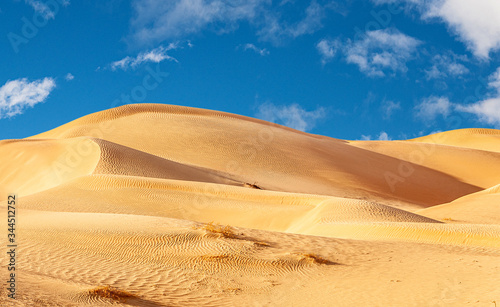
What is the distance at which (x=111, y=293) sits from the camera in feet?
24.9

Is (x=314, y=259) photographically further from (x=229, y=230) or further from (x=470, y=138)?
(x=470, y=138)

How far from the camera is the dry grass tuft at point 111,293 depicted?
743 cm

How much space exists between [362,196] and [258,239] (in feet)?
73.3

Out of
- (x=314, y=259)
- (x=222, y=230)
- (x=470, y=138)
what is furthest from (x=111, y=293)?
(x=470, y=138)

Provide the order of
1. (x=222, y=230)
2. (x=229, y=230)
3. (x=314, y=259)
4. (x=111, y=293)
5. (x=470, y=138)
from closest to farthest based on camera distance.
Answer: (x=111, y=293) → (x=314, y=259) → (x=222, y=230) → (x=229, y=230) → (x=470, y=138)

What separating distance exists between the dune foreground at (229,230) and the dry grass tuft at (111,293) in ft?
0.11

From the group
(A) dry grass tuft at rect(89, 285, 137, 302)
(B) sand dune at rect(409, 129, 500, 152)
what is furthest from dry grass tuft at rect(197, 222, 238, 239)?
(B) sand dune at rect(409, 129, 500, 152)

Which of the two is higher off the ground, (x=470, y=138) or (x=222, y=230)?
(x=470, y=138)

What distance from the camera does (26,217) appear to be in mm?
13578

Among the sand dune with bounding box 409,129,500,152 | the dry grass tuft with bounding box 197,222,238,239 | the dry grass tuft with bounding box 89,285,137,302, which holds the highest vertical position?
the sand dune with bounding box 409,129,500,152

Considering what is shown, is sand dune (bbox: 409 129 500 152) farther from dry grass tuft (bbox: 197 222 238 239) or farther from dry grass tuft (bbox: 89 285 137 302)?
dry grass tuft (bbox: 89 285 137 302)

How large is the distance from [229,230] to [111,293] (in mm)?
5054

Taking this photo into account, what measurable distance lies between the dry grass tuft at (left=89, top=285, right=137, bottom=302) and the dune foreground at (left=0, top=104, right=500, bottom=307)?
0.11ft

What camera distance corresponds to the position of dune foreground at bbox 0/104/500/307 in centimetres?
853
